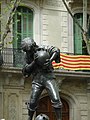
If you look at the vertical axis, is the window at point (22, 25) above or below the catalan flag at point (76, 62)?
above

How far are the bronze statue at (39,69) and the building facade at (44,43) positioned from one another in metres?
12.8

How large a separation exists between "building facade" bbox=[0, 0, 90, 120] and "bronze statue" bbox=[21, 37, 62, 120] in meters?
12.8

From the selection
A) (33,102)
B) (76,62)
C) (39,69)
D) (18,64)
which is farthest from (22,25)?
(33,102)

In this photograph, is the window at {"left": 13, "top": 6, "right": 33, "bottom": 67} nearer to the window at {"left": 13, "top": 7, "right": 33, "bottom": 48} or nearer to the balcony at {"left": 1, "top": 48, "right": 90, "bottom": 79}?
the window at {"left": 13, "top": 7, "right": 33, "bottom": 48}

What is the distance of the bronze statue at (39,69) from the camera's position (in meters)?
8.72

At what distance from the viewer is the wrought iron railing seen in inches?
872

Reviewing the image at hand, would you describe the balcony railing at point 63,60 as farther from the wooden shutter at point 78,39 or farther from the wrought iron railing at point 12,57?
the wooden shutter at point 78,39

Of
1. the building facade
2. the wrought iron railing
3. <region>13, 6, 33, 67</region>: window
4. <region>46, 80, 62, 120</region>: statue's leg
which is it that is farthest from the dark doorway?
<region>46, 80, 62, 120</region>: statue's leg

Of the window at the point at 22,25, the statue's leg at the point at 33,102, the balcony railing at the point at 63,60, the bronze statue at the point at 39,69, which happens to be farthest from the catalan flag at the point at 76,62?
the statue's leg at the point at 33,102

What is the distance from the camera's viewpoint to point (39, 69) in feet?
29.3

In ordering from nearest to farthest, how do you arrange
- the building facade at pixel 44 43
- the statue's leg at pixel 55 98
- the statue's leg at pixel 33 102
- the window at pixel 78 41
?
the statue's leg at pixel 55 98, the statue's leg at pixel 33 102, the building facade at pixel 44 43, the window at pixel 78 41

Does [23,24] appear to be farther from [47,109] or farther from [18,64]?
[47,109]

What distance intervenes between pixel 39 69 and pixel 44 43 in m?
15.0

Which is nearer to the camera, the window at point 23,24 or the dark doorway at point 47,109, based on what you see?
the dark doorway at point 47,109
